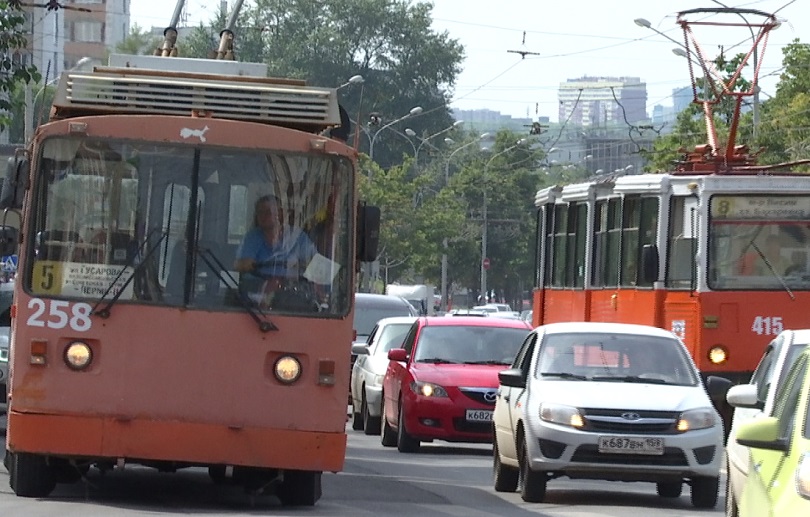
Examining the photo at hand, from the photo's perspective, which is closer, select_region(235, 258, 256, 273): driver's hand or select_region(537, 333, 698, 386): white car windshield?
select_region(235, 258, 256, 273): driver's hand

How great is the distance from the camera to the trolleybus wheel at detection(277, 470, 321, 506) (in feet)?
46.5

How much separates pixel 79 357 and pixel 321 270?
1671 millimetres

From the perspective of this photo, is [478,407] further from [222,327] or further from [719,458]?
[222,327]

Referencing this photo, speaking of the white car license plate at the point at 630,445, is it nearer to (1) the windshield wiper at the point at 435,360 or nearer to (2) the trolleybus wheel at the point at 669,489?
(2) the trolleybus wheel at the point at 669,489

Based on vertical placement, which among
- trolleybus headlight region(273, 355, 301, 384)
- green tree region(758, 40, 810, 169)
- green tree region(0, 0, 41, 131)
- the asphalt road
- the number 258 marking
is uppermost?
green tree region(758, 40, 810, 169)

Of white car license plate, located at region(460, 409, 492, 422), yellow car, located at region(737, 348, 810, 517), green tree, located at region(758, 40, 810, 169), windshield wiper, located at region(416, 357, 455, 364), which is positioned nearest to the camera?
yellow car, located at region(737, 348, 810, 517)

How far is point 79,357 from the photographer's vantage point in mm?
13492

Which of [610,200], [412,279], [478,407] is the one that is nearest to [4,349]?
[478,407]

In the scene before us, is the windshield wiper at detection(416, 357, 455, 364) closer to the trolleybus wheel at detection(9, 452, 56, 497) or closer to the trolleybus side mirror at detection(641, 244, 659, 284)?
the trolleybus side mirror at detection(641, 244, 659, 284)

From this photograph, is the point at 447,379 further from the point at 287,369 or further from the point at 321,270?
the point at 287,369

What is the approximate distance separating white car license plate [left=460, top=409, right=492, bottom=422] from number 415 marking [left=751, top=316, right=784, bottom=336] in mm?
3372

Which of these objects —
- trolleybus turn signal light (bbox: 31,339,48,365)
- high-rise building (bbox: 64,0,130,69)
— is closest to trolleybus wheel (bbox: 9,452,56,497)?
trolleybus turn signal light (bbox: 31,339,48,365)

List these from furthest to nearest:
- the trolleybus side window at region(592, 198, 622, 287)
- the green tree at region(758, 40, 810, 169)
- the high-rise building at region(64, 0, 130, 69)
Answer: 1. the high-rise building at region(64, 0, 130, 69)
2. the green tree at region(758, 40, 810, 169)
3. the trolleybus side window at region(592, 198, 622, 287)

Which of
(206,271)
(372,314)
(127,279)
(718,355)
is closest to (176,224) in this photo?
(206,271)
